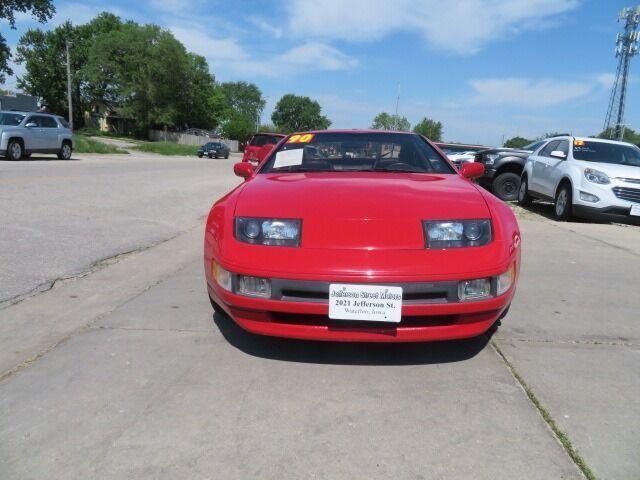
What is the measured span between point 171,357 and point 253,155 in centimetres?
1454

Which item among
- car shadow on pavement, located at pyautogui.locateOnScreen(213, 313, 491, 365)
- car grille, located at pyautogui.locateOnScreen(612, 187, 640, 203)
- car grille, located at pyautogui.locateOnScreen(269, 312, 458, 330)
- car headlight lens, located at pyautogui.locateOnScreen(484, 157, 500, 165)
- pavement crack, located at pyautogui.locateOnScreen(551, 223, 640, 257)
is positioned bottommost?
car shadow on pavement, located at pyautogui.locateOnScreen(213, 313, 491, 365)

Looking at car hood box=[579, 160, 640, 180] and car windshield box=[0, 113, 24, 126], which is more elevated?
car windshield box=[0, 113, 24, 126]

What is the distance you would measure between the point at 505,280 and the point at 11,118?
789 inches

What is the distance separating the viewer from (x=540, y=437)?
2211 millimetres

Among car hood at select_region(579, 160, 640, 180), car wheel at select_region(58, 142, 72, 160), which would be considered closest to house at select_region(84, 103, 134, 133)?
car wheel at select_region(58, 142, 72, 160)

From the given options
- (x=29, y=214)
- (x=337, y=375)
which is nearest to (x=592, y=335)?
(x=337, y=375)

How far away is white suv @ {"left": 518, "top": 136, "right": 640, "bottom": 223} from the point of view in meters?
8.56

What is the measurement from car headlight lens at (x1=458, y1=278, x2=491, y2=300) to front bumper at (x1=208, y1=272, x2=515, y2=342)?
31 mm

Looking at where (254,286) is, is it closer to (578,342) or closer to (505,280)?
(505,280)

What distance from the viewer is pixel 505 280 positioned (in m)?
2.81

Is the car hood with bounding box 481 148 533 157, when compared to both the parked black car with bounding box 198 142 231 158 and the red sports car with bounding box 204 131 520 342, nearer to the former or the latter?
the red sports car with bounding box 204 131 520 342

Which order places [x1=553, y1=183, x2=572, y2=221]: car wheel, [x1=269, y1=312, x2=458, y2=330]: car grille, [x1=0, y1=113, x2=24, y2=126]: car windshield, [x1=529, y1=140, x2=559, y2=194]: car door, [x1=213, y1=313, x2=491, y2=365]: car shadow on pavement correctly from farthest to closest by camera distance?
[x1=0, y1=113, x2=24, y2=126]: car windshield < [x1=529, y1=140, x2=559, y2=194]: car door < [x1=553, y1=183, x2=572, y2=221]: car wheel < [x1=213, y1=313, x2=491, y2=365]: car shadow on pavement < [x1=269, y1=312, x2=458, y2=330]: car grille

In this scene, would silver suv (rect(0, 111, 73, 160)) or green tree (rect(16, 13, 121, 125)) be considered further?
green tree (rect(16, 13, 121, 125))

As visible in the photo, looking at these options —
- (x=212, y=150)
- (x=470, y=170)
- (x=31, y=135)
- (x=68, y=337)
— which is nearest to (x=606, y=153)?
(x=470, y=170)
